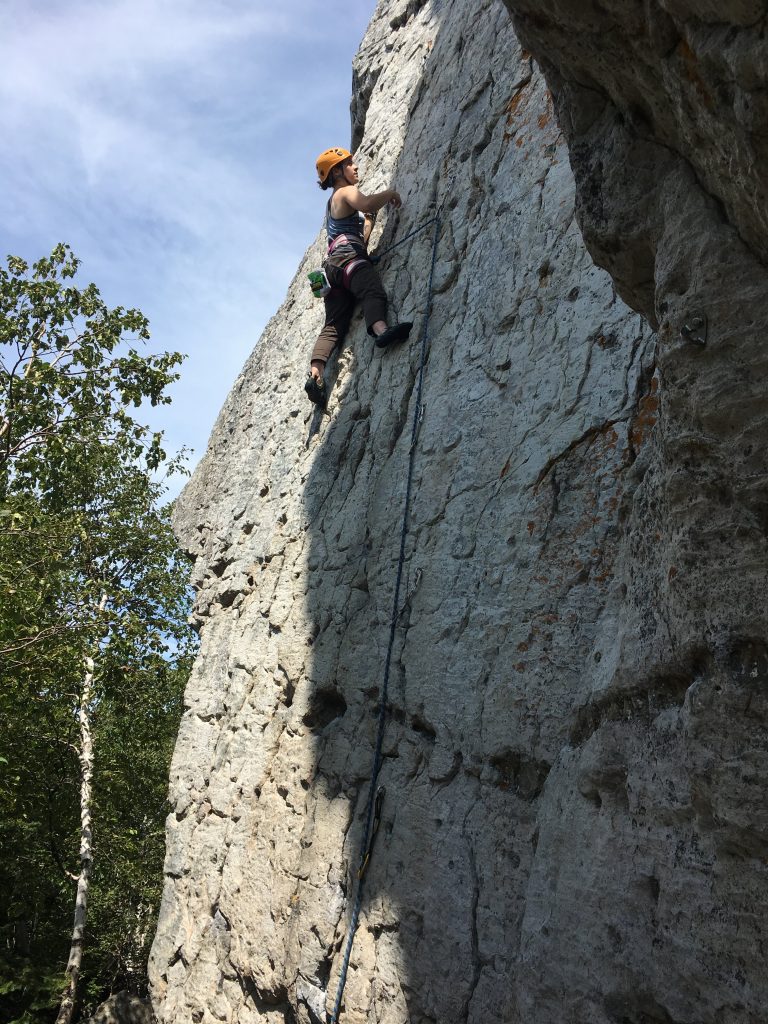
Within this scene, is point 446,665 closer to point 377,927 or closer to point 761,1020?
point 377,927

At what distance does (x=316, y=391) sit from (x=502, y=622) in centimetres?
285

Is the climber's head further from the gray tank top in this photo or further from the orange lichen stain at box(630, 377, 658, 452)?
the orange lichen stain at box(630, 377, 658, 452)

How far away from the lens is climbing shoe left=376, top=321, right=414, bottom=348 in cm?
529

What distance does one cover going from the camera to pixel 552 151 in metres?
4.60

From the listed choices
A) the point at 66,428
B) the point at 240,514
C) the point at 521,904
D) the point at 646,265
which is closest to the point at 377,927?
the point at 521,904

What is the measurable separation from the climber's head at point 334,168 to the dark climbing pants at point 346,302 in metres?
0.99

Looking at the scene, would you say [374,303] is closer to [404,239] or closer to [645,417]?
[404,239]

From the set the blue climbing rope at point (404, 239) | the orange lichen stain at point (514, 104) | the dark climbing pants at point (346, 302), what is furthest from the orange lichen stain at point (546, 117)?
the dark climbing pants at point (346, 302)

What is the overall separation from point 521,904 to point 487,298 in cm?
294

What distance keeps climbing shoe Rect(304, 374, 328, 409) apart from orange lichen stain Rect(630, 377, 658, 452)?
3000 mm

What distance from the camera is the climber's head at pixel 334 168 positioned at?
6609 mm

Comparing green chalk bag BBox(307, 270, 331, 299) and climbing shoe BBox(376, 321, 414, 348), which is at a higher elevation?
green chalk bag BBox(307, 270, 331, 299)

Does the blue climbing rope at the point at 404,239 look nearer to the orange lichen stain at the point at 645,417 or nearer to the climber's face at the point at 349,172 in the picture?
the climber's face at the point at 349,172

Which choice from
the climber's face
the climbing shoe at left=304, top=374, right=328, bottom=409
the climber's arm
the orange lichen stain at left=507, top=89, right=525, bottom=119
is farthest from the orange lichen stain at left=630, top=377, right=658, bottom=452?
the climber's face
